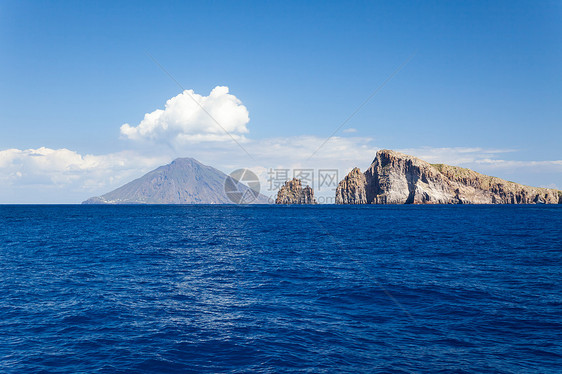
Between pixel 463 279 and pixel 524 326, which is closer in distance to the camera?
pixel 524 326

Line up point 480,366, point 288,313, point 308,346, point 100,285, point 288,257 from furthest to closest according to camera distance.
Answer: point 288,257 → point 100,285 → point 288,313 → point 308,346 → point 480,366

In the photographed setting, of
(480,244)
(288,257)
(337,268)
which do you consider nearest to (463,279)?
(337,268)

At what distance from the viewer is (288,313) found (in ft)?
54.6

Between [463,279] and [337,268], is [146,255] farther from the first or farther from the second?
[463,279]

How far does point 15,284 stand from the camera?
73.6 ft

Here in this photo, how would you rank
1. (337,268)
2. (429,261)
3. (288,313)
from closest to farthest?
(288,313)
(337,268)
(429,261)

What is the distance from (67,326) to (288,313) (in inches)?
401

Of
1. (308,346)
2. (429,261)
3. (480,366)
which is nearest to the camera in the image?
(480,366)

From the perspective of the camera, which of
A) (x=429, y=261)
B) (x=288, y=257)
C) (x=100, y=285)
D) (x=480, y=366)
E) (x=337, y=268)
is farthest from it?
(x=288, y=257)

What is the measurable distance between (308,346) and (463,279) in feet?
51.2

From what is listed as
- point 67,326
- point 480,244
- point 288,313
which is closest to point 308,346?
point 288,313

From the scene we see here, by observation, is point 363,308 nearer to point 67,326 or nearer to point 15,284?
point 67,326

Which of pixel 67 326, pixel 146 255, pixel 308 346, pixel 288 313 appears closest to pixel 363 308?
pixel 288 313

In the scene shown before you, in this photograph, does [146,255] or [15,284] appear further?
[146,255]
